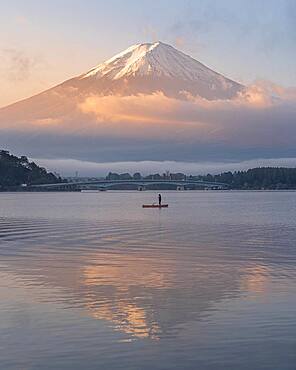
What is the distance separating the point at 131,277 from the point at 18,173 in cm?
14262

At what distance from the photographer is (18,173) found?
Result: 508 ft

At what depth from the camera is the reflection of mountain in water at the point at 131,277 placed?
11188mm

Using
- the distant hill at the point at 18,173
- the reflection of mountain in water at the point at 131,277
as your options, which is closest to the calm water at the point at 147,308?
the reflection of mountain in water at the point at 131,277

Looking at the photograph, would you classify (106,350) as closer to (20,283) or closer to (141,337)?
(141,337)

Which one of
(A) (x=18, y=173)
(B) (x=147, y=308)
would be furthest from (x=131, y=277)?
(A) (x=18, y=173)

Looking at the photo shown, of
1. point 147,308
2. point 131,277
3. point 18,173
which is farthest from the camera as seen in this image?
point 18,173

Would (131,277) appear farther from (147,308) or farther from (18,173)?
(18,173)

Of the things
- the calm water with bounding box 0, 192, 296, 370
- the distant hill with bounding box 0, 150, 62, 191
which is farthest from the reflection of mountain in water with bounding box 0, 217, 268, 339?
the distant hill with bounding box 0, 150, 62, 191

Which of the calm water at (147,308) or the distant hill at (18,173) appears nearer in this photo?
the calm water at (147,308)

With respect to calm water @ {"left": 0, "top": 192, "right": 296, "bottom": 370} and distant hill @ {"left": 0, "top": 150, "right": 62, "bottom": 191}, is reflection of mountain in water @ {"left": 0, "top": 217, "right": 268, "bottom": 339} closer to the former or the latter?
calm water @ {"left": 0, "top": 192, "right": 296, "bottom": 370}

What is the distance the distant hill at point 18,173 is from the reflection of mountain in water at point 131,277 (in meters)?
129

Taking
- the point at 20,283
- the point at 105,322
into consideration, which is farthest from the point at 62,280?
the point at 105,322

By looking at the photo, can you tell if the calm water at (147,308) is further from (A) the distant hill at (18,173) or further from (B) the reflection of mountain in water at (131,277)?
(A) the distant hill at (18,173)

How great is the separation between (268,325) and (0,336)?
4.09 metres
